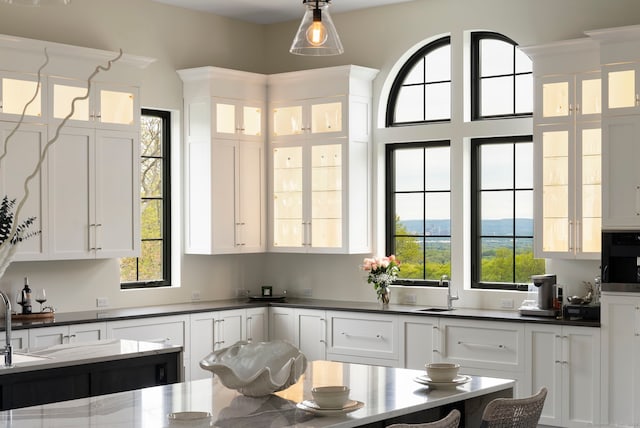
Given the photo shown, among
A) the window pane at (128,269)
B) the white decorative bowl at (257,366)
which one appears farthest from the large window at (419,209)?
the white decorative bowl at (257,366)

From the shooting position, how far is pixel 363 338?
747 cm

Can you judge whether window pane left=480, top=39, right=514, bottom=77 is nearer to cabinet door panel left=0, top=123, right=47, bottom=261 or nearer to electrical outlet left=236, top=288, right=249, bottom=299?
electrical outlet left=236, top=288, right=249, bottom=299

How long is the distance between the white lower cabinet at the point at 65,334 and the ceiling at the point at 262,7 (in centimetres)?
287

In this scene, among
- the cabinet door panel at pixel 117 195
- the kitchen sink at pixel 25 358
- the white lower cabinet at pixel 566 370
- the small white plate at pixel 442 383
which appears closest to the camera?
the small white plate at pixel 442 383

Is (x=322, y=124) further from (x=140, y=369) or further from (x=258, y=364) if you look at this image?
(x=258, y=364)

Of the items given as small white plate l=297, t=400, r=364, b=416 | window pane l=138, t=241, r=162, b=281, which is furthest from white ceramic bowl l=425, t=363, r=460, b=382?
window pane l=138, t=241, r=162, b=281

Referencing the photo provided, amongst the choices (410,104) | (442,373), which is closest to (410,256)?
(410,104)

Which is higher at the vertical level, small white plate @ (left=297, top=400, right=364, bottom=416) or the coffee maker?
the coffee maker

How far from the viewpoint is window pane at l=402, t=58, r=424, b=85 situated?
7.98m

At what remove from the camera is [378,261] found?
771cm

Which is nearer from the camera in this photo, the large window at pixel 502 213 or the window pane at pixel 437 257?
the large window at pixel 502 213

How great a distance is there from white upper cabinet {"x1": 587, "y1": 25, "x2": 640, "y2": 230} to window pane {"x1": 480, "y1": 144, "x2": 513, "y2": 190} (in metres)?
1.21

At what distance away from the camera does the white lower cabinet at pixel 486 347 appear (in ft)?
21.8

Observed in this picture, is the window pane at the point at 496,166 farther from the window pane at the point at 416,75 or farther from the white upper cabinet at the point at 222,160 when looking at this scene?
the white upper cabinet at the point at 222,160
